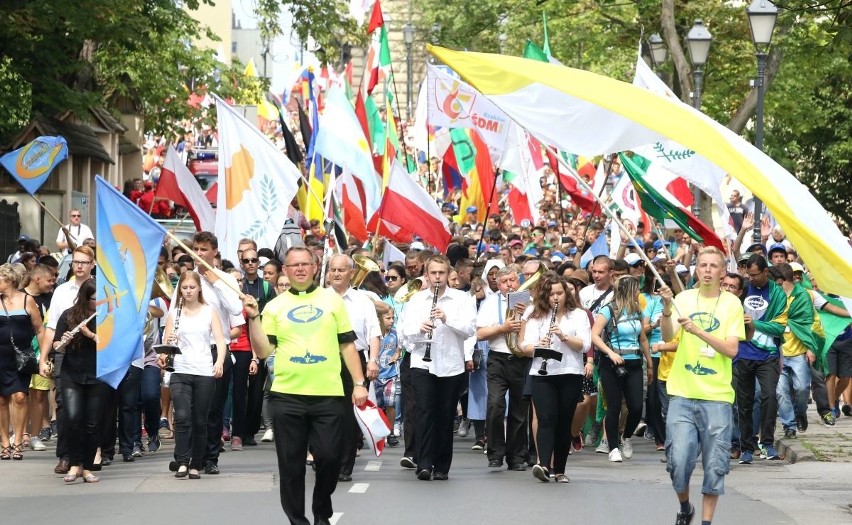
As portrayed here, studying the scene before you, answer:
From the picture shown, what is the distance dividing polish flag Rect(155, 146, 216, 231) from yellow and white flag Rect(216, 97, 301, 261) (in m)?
3.15

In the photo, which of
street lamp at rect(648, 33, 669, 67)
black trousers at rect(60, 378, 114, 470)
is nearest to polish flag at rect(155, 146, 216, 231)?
black trousers at rect(60, 378, 114, 470)

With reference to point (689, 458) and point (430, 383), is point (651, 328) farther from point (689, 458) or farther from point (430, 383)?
point (689, 458)

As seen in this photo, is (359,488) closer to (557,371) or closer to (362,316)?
(362,316)

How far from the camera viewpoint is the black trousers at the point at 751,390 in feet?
49.4

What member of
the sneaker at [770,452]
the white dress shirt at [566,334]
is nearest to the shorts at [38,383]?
the white dress shirt at [566,334]

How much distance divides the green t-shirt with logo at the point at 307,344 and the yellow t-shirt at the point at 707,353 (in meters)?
2.09

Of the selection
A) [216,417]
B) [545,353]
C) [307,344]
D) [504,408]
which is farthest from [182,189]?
[307,344]

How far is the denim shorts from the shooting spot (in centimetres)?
1014

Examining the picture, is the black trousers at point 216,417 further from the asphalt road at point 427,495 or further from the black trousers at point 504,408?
Answer: the black trousers at point 504,408

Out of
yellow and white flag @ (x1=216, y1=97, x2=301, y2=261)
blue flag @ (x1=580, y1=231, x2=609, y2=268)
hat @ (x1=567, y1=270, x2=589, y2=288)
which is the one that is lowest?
hat @ (x1=567, y1=270, x2=589, y2=288)

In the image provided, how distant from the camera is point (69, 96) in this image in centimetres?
2783

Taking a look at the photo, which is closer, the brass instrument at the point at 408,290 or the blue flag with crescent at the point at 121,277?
the blue flag with crescent at the point at 121,277

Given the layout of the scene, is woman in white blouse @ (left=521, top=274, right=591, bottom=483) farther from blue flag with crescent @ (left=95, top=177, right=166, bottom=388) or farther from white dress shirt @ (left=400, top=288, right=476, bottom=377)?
blue flag with crescent @ (left=95, top=177, right=166, bottom=388)

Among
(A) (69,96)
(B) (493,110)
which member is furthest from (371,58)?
(B) (493,110)
